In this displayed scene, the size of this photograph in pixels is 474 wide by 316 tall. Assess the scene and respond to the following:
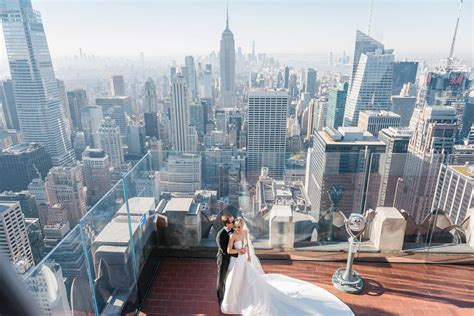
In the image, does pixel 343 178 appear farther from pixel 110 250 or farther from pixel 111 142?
pixel 111 142

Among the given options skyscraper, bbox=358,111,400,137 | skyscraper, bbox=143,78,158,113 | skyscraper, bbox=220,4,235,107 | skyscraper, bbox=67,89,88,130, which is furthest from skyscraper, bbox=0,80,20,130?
skyscraper, bbox=358,111,400,137

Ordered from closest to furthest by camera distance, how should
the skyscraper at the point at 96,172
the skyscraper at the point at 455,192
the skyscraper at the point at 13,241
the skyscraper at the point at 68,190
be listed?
the skyscraper at the point at 13,241 < the skyscraper at the point at 455,192 < the skyscraper at the point at 68,190 < the skyscraper at the point at 96,172

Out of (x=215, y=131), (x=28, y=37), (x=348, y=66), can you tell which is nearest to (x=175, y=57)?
(x=215, y=131)

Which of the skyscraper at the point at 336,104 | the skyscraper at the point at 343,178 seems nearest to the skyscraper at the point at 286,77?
the skyscraper at the point at 336,104

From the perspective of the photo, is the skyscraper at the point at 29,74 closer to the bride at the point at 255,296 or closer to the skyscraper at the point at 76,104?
the skyscraper at the point at 76,104

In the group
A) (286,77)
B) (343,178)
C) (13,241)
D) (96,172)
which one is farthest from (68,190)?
(286,77)

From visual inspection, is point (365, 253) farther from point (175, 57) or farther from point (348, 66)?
point (348, 66)
